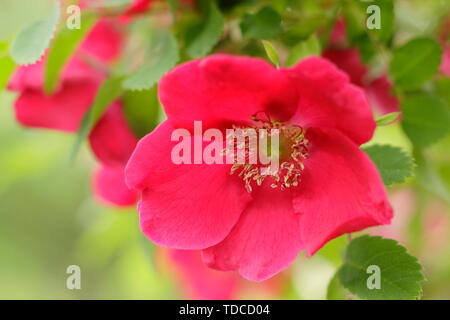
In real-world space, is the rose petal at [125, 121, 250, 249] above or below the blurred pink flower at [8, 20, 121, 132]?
below

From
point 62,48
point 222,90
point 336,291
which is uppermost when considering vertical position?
point 62,48

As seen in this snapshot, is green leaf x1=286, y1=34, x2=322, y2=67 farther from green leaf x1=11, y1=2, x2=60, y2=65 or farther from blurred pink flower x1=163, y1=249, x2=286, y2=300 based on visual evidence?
blurred pink flower x1=163, y1=249, x2=286, y2=300

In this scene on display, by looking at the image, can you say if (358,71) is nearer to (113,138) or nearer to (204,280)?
(113,138)

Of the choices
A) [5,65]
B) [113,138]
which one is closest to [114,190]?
[113,138]

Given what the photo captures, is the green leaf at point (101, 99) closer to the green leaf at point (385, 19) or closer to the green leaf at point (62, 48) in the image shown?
the green leaf at point (62, 48)

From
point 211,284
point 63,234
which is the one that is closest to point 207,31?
point 211,284

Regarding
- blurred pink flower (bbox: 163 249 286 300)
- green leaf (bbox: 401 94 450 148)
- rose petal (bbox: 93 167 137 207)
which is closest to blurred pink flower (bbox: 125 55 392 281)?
green leaf (bbox: 401 94 450 148)
